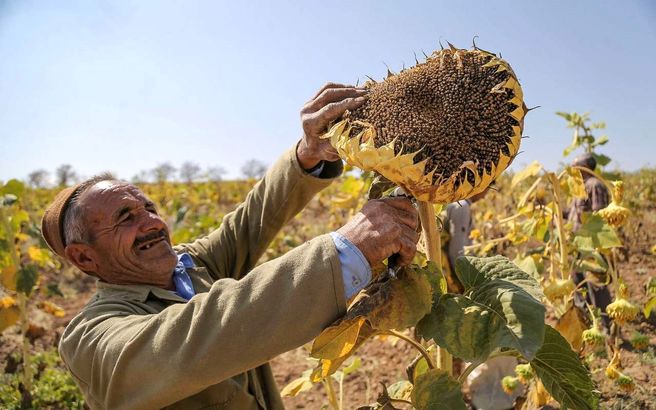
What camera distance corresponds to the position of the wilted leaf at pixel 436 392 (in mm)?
1415

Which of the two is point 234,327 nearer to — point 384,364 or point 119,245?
point 119,245

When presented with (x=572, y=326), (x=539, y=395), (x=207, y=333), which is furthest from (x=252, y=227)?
(x=539, y=395)

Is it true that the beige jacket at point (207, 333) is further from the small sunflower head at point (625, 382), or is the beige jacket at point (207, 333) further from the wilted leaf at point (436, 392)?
the small sunflower head at point (625, 382)

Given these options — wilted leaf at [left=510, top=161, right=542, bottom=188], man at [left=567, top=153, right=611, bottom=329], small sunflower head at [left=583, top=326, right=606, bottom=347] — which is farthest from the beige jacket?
man at [left=567, top=153, right=611, bottom=329]

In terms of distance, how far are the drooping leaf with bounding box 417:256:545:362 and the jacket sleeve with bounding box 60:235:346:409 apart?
29cm

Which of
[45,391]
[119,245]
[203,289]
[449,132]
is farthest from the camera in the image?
[45,391]

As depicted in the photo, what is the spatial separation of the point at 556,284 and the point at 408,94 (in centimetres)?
176

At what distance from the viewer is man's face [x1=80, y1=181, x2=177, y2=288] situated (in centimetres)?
211

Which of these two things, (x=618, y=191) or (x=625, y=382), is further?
(x=625, y=382)

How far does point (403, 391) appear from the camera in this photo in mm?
1979

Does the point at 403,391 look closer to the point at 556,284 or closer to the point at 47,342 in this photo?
the point at 556,284

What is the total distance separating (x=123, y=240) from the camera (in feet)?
6.95

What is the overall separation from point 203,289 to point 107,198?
1.83ft

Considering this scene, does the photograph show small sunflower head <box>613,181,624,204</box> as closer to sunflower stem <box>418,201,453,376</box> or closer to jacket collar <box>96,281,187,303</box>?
sunflower stem <box>418,201,453,376</box>
